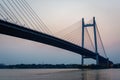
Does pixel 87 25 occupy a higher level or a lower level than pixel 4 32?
higher

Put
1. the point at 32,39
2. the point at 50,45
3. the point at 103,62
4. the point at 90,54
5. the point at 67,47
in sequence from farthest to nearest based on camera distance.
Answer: the point at 103,62, the point at 90,54, the point at 67,47, the point at 50,45, the point at 32,39

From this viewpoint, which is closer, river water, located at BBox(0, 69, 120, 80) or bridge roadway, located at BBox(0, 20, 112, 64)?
bridge roadway, located at BBox(0, 20, 112, 64)

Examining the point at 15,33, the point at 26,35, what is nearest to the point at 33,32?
the point at 26,35

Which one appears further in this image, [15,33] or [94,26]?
[94,26]

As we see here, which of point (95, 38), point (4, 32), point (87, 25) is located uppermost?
point (87, 25)

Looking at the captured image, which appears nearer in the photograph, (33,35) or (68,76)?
(33,35)

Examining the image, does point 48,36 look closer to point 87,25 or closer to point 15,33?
point 15,33

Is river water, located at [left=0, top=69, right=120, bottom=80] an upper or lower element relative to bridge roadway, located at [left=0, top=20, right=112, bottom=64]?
lower

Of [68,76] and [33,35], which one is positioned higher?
[33,35]

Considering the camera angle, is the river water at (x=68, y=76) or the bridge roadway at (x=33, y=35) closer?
the bridge roadway at (x=33, y=35)

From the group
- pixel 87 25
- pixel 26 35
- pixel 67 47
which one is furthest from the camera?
pixel 87 25

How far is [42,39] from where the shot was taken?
2669 cm

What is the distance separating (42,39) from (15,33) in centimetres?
513

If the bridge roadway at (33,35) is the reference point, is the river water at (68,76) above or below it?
below
